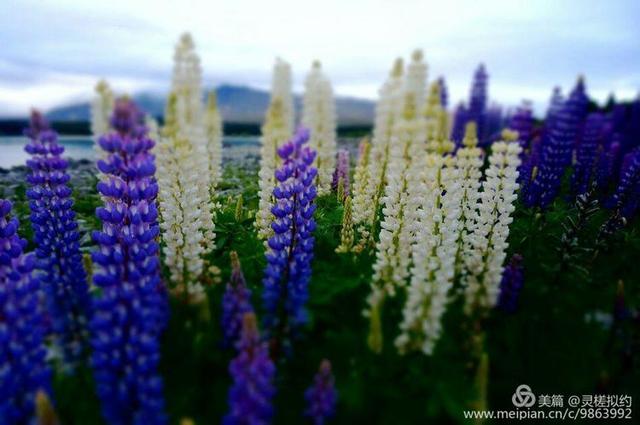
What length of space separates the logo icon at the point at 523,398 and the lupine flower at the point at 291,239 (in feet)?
6.22

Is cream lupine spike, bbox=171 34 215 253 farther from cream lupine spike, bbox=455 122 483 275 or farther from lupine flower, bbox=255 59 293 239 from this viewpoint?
cream lupine spike, bbox=455 122 483 275

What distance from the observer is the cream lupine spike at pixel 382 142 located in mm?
5523

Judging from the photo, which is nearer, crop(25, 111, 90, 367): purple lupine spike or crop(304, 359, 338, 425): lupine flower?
crop(304, 359, 338, 425): lupine flower

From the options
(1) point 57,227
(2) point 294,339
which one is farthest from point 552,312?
(1) point 57,227

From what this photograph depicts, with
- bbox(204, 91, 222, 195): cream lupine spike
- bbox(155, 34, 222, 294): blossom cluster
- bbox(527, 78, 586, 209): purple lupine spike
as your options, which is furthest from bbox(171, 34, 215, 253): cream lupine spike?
bbox(527, 78, 586, 209): purple lupine spike

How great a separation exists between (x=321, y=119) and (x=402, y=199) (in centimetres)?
367

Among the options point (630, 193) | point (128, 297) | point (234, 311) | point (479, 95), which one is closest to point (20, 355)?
point (128, 297)

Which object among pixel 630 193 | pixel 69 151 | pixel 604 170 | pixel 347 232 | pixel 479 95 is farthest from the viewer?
pixel 69 151

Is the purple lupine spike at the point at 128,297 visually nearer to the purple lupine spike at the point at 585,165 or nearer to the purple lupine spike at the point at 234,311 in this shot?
the purple lupine spike at the point at 234,311

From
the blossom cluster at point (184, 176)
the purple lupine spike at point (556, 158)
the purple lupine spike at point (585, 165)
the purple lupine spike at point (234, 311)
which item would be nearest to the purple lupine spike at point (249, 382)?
the purple lupine spike at point (234, 311)

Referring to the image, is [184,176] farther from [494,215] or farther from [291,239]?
[494,215]

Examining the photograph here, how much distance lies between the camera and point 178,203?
5121 millimetres

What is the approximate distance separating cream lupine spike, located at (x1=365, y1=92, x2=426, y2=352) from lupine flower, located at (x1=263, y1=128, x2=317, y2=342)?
0.81 m

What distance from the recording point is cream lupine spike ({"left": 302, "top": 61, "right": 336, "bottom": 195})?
7.96 metres
